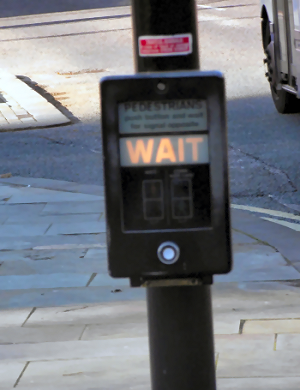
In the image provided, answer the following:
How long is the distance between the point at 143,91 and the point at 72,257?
3971mm

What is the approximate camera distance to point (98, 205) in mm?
7363

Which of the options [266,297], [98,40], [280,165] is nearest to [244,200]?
[280,165]

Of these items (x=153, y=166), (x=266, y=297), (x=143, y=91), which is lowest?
(x=266, y=297)

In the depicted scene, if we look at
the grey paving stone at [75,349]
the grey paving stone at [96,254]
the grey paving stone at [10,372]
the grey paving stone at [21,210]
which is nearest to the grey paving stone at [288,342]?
the grey paving stone at [75,349]

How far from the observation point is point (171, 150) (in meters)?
2.09

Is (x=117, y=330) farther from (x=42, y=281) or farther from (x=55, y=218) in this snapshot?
(x=55, y=218)

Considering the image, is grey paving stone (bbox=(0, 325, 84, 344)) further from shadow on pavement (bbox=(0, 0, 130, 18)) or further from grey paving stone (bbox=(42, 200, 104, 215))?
shadow on pavement (bbox=(0, 0, 130, 18))

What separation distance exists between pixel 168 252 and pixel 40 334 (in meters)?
2.41

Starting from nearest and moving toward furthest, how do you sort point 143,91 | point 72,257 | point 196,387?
point 143,91
point 196,387
point 72,257

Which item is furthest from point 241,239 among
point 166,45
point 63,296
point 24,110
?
point 24,110

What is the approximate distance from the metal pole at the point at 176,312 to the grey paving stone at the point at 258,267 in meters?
2.95

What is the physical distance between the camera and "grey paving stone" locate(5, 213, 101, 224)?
6945 millimetres

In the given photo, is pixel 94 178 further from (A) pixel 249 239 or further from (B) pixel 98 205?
(A) pixel 249 239

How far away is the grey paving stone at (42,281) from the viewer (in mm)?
5328
